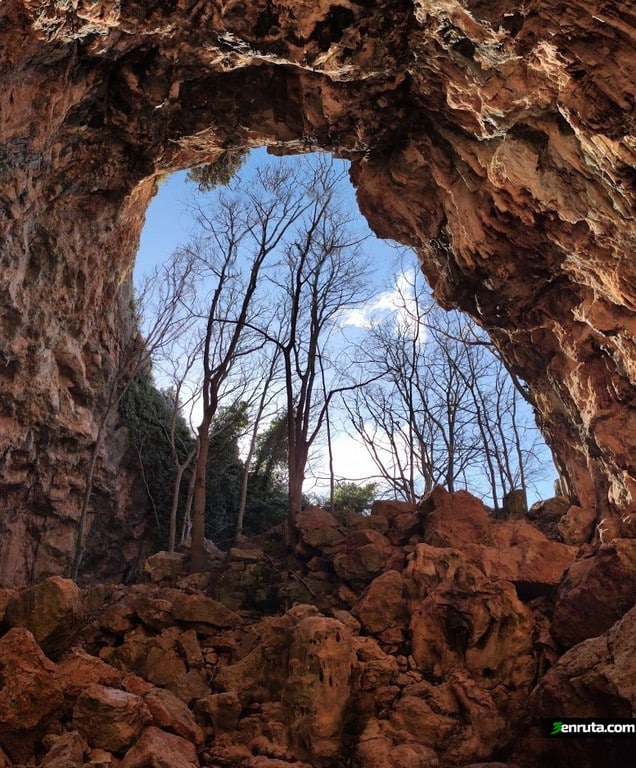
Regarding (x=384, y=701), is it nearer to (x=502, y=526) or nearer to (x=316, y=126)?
(x=502, y=526)

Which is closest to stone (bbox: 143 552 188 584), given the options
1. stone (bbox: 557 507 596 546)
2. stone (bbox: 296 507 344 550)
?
stone (bbox: 296 507 344 550)

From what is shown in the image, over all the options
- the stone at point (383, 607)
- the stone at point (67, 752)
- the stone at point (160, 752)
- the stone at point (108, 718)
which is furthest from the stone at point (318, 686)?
the stone at point (67, 752)

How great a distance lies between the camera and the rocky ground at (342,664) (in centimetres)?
469

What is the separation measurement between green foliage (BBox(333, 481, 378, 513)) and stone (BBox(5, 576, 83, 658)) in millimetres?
12328

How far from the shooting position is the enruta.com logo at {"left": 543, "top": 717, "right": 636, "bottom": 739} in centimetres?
439

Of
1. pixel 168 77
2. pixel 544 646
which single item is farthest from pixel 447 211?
pixel 544 646

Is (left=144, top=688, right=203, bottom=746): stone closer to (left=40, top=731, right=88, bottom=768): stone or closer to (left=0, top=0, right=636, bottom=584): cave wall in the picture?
(left=40, top=731, right=88, bottom=768): stone

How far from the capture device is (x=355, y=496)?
59.5ft

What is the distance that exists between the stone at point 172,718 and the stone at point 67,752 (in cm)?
69

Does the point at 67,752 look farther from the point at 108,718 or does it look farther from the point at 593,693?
the point at 593,693

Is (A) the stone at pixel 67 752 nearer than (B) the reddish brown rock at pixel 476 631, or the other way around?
(A) the stone at pixel 67 752

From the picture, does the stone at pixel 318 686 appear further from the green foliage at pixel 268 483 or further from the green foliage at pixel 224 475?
the green foliage at pixel 224 475

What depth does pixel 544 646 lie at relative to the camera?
659cm

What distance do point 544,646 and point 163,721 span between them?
14.5 ft
